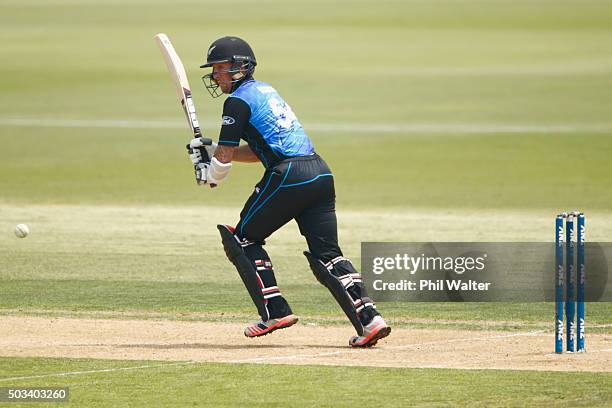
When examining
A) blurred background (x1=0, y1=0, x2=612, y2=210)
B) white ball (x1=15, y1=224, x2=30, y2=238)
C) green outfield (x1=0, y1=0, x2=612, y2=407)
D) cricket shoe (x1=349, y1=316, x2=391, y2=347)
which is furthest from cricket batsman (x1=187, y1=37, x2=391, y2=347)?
blurred background (x1=0, y1=0, x2=612, y2=210)

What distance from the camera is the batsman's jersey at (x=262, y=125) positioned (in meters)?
8.93

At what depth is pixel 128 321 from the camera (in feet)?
35.2

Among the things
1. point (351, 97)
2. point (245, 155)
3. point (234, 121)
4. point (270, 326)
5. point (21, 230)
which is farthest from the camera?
point (351, 97)

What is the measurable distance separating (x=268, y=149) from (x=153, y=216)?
12.8 meters

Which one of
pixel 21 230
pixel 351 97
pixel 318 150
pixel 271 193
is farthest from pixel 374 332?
pixel 351 97

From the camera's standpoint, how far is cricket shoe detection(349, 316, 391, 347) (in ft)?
29.5

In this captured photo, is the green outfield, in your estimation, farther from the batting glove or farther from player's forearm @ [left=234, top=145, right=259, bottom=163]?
player's forearm @ [left=234, top=145, right=259, bottom=163]

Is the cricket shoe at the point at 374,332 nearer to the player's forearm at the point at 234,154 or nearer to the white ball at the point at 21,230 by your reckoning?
the player's forearm at the point at 234,154

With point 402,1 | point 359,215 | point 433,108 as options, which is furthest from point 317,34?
point 359,215

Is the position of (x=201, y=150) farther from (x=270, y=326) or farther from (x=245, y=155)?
(x=270, y=326)

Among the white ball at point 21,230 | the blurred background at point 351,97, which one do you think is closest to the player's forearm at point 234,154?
the white ball at point 21,230

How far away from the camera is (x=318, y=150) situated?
32094mm

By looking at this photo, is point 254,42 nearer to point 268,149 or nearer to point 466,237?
point 466,237

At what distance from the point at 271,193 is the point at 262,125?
18.2 inches
